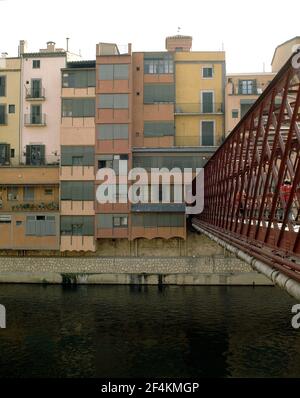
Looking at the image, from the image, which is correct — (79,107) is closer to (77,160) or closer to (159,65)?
(77,160)

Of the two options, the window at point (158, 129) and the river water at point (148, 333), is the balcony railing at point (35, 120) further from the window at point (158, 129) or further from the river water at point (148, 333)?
the river water at point (148, 333)

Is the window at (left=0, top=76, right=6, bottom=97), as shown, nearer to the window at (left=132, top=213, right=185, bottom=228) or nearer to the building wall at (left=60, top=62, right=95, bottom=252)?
the building wall at (left=60, top=62, right=95, bottom=252)

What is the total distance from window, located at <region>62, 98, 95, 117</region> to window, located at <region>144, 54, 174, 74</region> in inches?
282

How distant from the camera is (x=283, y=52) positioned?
56031 mm

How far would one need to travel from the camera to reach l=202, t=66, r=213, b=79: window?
5350 cm

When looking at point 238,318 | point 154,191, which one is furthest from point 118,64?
point 238,318

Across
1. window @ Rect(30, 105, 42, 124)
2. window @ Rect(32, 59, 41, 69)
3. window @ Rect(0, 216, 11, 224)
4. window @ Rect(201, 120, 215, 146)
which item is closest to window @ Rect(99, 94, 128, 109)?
window @ Rect(30, 105, 42, 124)

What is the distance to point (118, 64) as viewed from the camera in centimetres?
4888

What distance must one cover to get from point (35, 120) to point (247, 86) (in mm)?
23357

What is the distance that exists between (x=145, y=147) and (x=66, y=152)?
26.4 ft

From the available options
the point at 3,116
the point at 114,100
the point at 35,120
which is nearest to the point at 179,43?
the point at 114,100

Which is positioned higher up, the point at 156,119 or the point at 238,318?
the point at 156,119
